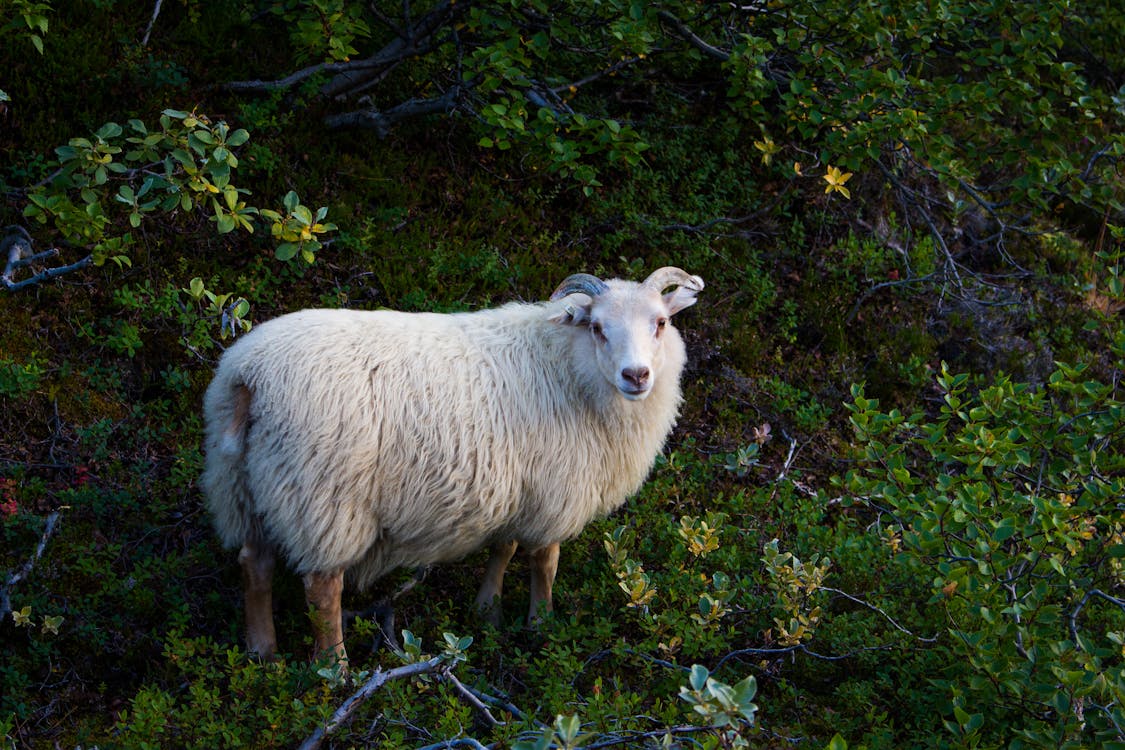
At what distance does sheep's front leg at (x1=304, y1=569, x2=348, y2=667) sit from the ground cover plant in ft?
A: 0.51

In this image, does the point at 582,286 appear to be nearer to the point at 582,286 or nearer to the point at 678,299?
the point at 582,286

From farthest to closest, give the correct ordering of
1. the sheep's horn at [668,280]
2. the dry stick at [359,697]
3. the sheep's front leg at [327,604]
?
the sheep's horn at [668,280] → the sheep's front leg at [327,604] → the dry stick at [359,697]

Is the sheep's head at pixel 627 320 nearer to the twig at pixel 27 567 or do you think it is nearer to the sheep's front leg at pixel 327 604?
the sheep's front leg at pixel 327 604

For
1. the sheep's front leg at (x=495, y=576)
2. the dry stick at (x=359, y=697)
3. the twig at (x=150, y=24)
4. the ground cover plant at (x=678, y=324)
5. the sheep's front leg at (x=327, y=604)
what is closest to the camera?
the dry stick at (x=359, y=697)

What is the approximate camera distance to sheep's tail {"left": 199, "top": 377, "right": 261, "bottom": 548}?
4391mm

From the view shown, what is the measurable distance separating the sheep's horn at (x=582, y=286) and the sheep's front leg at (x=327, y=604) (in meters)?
1.77

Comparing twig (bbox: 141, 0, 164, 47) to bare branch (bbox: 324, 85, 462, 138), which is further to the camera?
bare branch (bbox: 324, 85, 462, 138)

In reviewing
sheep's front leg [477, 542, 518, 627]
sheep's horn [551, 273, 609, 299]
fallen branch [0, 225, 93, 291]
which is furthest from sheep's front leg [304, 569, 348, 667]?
fallen branch [0, 225, 93, 291]

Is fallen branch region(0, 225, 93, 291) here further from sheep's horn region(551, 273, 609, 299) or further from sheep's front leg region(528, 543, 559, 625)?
sheep's front leg region(528, 543, 559, 625)

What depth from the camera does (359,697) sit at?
359cm

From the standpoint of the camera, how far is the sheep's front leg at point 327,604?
4.46 meters

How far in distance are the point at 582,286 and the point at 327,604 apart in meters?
2.00

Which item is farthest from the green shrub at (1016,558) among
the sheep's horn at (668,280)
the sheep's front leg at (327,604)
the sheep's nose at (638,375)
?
the sheep's front leg at (327,604)

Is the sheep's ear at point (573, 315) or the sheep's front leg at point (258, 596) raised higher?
the sheep's ear at point (573, 315)
